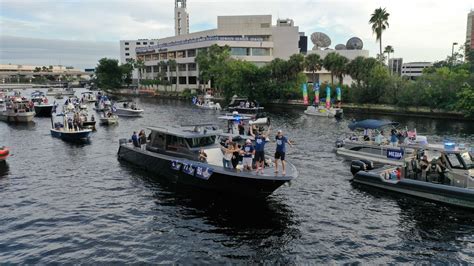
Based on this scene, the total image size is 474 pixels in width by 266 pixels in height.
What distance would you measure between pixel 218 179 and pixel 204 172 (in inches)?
36.9

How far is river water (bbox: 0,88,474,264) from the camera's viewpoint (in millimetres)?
16531

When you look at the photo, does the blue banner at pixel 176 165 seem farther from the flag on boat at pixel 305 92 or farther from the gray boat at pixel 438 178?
the flag on boat at pixel 305 92

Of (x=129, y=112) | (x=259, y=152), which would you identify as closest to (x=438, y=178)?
(x=259, y=152)

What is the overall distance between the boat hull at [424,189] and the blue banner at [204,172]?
33.8 ft

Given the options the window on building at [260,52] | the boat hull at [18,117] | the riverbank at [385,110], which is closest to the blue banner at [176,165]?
the boat hull at [18,117]

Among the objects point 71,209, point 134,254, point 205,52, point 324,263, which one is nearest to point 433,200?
point 324,263

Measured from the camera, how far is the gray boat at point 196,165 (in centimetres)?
2123

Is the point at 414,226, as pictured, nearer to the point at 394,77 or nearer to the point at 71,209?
the point at 71,209

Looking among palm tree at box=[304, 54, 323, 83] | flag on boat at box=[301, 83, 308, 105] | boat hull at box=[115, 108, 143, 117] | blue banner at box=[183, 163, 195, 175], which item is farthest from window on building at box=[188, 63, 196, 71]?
blue banner at box=[183, 163, 195, 175]

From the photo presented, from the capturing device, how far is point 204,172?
2288 centimetres

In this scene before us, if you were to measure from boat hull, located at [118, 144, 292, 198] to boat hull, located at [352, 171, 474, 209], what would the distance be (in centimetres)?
771

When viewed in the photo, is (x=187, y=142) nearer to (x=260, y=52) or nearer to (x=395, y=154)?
(x=395, y=154)

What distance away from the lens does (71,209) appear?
2211 centimetres

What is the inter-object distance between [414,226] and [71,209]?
18.1m
